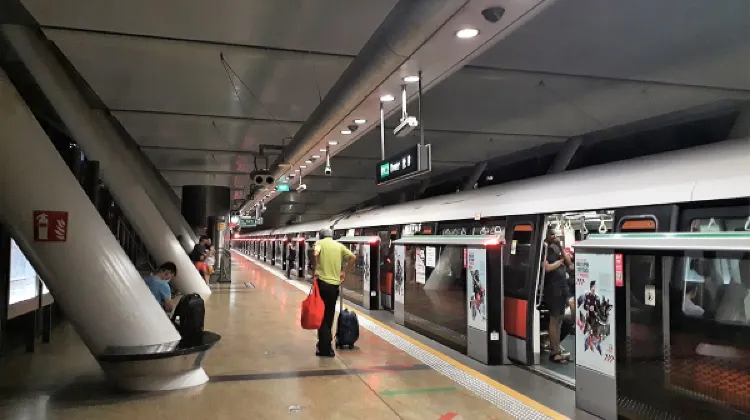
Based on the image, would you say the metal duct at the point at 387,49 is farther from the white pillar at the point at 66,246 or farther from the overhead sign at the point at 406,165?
the white pillar at the point at 66,246

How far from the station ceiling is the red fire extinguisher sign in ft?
5.72

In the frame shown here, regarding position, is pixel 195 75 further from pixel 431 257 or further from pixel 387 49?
pixel 431 257

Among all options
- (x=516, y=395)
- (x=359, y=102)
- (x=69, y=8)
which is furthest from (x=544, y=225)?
(x=69, y=8)

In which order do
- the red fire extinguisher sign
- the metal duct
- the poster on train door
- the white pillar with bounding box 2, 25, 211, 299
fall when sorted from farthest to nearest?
the white pillar with bounding box 2, 25, 211, 299, the red fire extinguisher sign, the poster on train door, the metal duct

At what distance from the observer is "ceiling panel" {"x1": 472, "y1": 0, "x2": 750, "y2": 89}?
4.52 meters

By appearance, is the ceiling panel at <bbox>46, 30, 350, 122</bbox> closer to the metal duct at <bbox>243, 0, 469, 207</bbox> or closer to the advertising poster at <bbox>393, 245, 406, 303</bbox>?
the metal duct at <bbox>243, 0, 469, 207</bbox>

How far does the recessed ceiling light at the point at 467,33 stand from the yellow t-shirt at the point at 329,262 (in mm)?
3754

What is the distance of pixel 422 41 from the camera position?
3.95m

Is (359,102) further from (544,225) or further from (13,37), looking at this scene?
(13,37)

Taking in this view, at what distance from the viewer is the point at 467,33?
4004mm

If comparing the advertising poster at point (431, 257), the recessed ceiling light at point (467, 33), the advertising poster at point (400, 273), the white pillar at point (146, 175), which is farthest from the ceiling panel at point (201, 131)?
the recessed ceiling light at point (467, 33)

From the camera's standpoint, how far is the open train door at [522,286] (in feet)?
21.6

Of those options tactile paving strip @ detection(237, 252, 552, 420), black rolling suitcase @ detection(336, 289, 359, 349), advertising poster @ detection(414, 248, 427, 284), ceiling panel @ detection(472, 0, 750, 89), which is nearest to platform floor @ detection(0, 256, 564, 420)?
tactile paving strip @ detection(237, 252, 552, 420)

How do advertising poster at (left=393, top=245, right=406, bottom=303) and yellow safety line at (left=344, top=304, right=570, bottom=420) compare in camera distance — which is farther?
advertising poster at (left=393, top=245, right=406, bottom=303)
